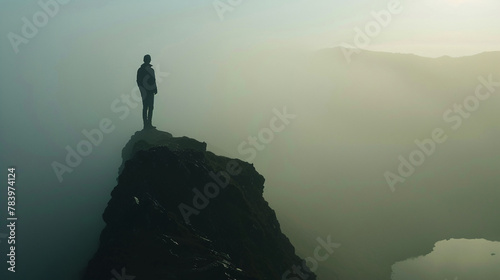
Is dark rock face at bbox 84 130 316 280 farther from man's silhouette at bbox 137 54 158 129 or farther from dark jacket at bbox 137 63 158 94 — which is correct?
dark jacket at bbox 137 63 158 94

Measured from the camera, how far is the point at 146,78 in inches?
917

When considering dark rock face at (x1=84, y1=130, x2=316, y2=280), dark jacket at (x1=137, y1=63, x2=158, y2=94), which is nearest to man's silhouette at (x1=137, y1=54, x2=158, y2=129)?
dark jacket at (x1=137, y1=63, x2=158, y2=94)

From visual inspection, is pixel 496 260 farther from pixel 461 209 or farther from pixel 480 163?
pixel 480 163

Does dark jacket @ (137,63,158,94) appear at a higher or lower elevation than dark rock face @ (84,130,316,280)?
higher

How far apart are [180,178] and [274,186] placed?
2752 centimetres

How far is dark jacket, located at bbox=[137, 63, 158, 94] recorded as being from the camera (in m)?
23.1

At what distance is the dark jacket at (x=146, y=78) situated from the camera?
23.1 m

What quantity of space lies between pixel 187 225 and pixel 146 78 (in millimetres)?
13527

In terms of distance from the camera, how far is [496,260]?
37594 mm

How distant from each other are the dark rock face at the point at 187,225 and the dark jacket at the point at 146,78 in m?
6.49

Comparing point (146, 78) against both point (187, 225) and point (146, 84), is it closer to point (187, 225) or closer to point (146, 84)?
point (146, 84)

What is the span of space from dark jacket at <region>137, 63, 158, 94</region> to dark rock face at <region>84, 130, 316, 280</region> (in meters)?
6.49

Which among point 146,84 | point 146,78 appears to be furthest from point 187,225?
point 146,78

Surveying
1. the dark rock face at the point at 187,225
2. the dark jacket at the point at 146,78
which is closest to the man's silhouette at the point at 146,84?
the dark jacket at the point at 146,78
